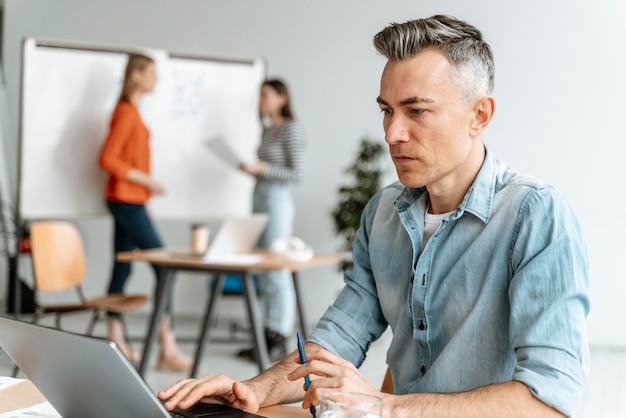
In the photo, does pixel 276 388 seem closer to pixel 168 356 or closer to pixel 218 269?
pixel 218 269

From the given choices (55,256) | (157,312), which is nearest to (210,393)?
(157,312)

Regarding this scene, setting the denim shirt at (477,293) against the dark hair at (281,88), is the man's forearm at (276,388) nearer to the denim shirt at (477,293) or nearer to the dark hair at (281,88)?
the denim shirt at (477,293)

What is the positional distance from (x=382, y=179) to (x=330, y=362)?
4.70 m

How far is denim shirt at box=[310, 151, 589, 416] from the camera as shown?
4.07ft

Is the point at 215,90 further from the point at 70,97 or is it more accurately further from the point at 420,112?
the point at 420,112

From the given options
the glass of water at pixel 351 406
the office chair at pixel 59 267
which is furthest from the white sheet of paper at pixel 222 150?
the glass of water at pixel 351 406

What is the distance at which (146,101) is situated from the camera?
5.42 meters

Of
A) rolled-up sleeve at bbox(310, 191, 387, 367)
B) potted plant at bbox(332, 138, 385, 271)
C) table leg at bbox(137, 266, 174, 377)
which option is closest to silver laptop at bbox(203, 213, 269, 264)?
table leg at bbox(137, 266, 174, 377)

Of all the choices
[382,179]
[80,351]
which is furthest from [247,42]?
[80,351]

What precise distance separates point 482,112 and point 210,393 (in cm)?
69

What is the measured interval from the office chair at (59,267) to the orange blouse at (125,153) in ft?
1.32

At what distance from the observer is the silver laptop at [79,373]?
96 centimetres

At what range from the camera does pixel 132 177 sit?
455 centimetres

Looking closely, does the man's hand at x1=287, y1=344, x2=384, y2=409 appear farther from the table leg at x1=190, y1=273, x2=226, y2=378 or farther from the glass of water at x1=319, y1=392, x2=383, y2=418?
the table leg at x1=190, y1=273, x2=226, y2=378
